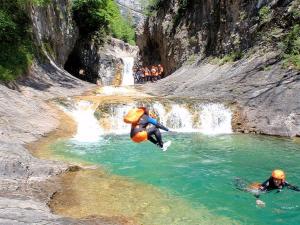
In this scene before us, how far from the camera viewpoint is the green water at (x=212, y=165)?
10.3 metres

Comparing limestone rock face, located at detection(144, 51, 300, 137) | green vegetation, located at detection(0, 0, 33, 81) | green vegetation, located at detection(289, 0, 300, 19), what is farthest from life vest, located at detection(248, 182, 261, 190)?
green vegetation, located at detection(289, 0, 300, 19)

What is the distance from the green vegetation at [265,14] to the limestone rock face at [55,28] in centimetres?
1606

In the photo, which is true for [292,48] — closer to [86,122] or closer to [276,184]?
[86,122]

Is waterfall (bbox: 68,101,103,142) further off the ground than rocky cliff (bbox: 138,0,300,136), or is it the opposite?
rocky cliff (bbox: 138,0,300,136)

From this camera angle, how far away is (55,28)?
37.7m

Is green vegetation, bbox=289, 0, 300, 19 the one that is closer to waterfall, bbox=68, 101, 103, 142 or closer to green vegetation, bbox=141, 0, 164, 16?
waterfall, bbox=68, 101, 103, 142

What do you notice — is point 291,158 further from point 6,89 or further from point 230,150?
point 6,89

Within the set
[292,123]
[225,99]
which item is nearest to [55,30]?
[225,99]

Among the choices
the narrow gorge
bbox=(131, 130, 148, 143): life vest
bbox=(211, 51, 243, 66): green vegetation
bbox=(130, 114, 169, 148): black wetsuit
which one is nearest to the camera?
the narrow gorge

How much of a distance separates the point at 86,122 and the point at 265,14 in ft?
44.7

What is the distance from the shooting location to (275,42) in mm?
24766

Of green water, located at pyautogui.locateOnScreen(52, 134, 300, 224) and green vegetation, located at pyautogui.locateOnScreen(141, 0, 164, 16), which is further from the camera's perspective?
green vegetation, located at pyautogui.locateOnScreen(141, 0, 164, 16)

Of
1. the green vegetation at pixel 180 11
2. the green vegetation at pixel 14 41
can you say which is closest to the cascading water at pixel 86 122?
the green vegetation at pixel 14 41

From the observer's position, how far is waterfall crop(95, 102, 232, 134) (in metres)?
21.8
